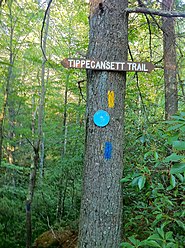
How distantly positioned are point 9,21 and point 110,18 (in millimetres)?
3827

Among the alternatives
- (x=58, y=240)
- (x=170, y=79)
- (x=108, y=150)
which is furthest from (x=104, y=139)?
(x=58, y=240)

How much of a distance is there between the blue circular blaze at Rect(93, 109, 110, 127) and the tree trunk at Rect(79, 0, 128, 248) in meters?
0.03

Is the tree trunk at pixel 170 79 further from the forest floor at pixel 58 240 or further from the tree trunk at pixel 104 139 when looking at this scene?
the forest floor at pixel 58 240

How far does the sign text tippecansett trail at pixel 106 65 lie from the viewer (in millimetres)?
1663

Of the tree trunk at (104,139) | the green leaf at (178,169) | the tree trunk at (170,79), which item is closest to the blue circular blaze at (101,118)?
the tree trunk at (104,139)

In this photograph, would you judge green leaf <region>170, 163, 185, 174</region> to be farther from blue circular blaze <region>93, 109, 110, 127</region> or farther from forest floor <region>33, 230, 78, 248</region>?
forest floor <region>33, 230, 78, 248</region>

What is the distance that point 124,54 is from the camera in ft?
5.77

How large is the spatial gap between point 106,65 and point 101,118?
14.5 inches

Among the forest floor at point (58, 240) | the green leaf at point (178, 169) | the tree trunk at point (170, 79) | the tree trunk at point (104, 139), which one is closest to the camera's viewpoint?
the green leaf at point (178, 169)

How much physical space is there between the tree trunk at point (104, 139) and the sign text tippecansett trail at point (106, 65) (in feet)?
0.13

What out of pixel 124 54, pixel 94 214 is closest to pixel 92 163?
pixel 94 214

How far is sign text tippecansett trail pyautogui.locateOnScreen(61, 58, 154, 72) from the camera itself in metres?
1.66

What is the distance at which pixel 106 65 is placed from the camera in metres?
1.66

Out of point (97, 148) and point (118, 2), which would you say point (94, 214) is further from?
point (118, 2)
